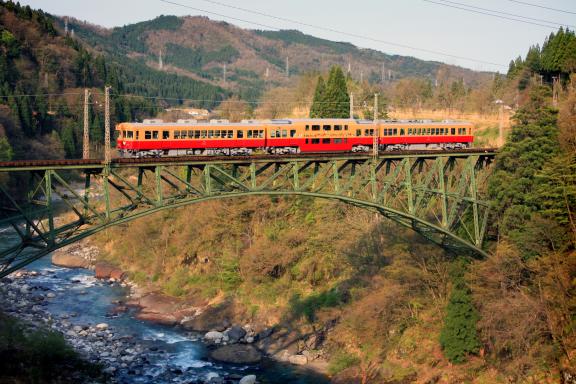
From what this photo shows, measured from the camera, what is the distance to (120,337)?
42.9 meters

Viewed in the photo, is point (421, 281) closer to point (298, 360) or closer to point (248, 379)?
point (298, 360)

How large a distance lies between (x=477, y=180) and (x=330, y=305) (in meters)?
12.7

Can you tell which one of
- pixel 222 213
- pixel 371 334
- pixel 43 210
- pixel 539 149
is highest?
pixel 539 149

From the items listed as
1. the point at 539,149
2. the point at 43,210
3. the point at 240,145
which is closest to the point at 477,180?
the point at 539,149

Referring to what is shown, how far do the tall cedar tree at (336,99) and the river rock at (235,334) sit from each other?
3040 centimetres

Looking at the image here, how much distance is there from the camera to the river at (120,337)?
123 ft

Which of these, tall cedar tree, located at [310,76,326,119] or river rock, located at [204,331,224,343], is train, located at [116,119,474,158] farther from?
tall cedar tree, located at [310,76,326,119]

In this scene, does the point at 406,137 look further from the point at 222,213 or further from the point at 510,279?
the point at 222,213

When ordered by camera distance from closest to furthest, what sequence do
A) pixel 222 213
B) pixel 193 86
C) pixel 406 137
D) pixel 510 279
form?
pixel 510 279 < pixel 406 137 < pixel 222 213 < pixel 193 86

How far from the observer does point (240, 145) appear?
37.0m

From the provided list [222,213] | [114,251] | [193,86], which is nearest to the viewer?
[222,213]

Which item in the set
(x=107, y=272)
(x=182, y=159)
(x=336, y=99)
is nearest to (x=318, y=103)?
(x=336, y=99)

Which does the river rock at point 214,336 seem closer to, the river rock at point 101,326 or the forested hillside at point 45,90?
the river rock at point 101,326

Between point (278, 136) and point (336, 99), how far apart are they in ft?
109
